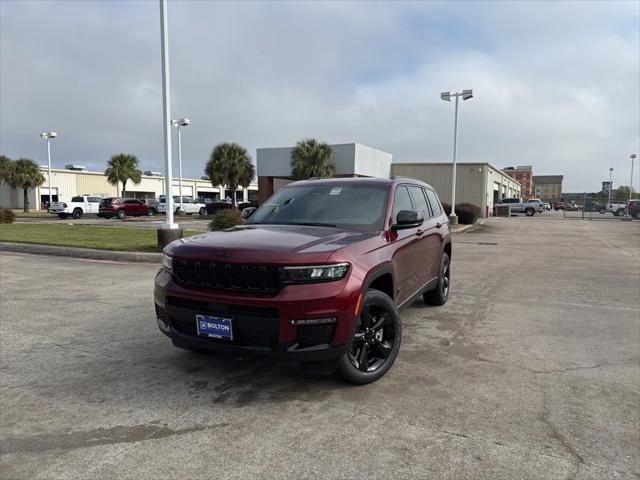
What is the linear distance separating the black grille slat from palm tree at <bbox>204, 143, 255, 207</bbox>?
35.4 metres

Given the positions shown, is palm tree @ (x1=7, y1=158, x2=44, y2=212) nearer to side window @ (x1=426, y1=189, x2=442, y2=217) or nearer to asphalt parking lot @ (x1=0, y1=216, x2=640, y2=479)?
asphalt parking lot @ (x1=0, y1=216, x2=640, y2=479)

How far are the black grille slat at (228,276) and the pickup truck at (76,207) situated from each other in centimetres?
3646

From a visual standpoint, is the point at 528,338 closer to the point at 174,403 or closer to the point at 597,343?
the point at 597,343

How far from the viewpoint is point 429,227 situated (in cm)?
577

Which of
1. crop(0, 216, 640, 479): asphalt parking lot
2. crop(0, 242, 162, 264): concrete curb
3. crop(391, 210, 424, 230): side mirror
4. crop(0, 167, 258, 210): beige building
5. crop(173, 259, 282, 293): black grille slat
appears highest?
crop(0, 167, 258, 210): beige building

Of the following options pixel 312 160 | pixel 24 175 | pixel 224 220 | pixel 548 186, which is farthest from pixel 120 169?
pixel 548 186

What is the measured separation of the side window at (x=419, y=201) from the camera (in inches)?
224

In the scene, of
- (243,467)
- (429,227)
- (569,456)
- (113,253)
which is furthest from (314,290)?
(113,253)

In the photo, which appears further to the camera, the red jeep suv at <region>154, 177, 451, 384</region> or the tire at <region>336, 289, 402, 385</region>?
the tire at <region>336, 289, 402, 385</region>

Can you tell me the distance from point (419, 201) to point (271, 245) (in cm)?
294

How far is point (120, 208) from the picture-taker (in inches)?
1406

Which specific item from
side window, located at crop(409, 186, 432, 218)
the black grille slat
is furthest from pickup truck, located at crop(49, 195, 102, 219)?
the black grille slat

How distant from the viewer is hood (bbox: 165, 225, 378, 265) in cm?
335

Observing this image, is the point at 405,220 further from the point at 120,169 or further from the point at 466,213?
the point at 120,169
